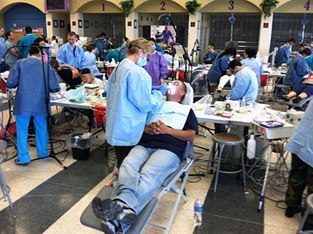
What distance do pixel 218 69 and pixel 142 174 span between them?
3.26 meters

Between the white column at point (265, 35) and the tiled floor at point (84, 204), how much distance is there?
7.79 meters

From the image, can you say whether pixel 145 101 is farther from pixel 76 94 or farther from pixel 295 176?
pixel 76 94

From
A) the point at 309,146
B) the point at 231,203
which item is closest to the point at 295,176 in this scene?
the point at 309,146

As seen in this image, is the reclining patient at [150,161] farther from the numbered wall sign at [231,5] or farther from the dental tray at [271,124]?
the numbered wall sign at [231,5]

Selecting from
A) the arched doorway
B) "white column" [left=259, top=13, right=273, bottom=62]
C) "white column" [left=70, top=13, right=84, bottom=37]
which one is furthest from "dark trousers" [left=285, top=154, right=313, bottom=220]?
the arched doorway

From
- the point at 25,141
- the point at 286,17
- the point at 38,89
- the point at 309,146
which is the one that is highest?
the point at 286,17

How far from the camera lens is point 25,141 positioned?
3.25 metres

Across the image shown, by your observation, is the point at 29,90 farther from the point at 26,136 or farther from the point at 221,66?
the point at 221,66

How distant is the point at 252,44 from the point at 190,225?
9667mm

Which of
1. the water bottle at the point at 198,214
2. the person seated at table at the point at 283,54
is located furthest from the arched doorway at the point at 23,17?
the water bottle at the point at 198,214

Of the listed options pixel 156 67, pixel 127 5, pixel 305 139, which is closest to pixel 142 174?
pixel 305 139

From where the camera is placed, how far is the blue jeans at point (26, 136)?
3.22m

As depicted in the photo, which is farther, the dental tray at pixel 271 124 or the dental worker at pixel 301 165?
the dental tray at pixel 271 124

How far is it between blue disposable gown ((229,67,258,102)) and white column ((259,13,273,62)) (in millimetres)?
6577
